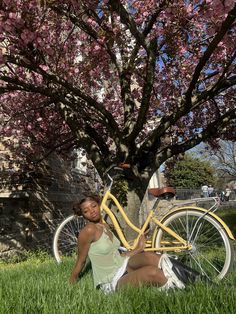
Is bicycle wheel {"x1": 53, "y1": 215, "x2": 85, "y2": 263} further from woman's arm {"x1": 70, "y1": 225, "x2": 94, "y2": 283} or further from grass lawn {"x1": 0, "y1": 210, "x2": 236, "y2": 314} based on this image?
grass lawn {"x1": 0, "y1": 210, "x2": 236, "y2": 314}

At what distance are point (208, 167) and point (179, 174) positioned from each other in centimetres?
484

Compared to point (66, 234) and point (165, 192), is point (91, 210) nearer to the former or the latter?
point (165, 192)

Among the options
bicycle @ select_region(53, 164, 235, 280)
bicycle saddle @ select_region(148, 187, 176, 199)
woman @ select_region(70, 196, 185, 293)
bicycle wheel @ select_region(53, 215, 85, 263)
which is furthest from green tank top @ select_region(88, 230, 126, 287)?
bicycle wheel @ select_region(53, 215, 85, 263)

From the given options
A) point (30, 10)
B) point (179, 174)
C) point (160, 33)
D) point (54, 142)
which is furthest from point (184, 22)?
point (179, 174)

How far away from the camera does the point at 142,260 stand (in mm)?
4453

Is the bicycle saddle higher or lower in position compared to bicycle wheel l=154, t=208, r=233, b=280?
higher

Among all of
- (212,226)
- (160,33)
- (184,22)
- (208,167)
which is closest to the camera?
(212,226)

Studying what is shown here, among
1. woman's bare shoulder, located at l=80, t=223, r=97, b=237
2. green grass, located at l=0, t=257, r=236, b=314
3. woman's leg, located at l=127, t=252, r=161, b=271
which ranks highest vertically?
woman's bare shoulder, located at l=80, t=223, r=97, b=237

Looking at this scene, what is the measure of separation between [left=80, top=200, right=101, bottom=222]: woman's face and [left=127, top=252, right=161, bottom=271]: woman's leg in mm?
576

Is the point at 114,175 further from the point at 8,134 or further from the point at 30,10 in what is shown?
the point at 8,134

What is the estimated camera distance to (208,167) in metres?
46.9

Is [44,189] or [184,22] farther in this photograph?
[44,189]

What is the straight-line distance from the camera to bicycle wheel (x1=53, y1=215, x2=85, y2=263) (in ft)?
21.1

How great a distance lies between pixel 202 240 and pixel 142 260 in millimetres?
1243
